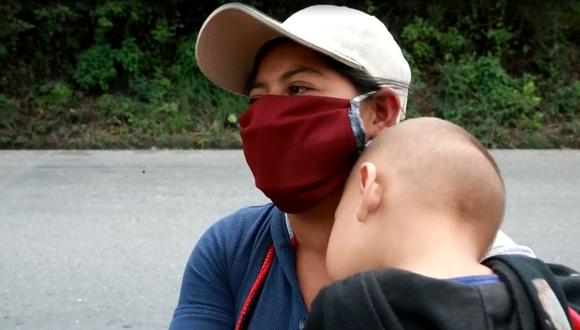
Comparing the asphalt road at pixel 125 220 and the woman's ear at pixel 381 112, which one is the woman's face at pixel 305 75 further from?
the asphalt road at pixel 125 220

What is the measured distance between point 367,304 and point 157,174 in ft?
22.5

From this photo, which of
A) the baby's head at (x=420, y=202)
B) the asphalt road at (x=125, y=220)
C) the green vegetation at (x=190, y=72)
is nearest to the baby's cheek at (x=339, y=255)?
the baby's head at (x=420, y=202)

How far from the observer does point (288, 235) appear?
62.0 inches

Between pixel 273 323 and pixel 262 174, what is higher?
pixel 262 174

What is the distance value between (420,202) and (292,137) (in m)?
0.35

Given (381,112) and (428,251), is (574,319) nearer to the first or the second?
(428,251)

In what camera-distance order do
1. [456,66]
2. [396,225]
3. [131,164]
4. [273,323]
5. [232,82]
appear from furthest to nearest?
[456,66]
[131,164]
[232,82]
[273,323]
[396,225]

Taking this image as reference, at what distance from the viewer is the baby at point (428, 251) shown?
1.12 meters

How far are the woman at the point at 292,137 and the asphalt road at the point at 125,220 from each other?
9.77ft

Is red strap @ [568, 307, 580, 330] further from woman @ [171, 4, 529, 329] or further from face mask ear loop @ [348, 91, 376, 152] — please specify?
face mask ear loop @ [348, 91, 376, 152]

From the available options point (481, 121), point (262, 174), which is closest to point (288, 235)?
point (262, 174)

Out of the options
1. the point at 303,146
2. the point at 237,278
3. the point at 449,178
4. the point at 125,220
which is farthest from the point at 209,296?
the point at 125,220

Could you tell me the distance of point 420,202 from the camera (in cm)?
122

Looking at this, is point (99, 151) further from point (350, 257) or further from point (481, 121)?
point (350, 257)
